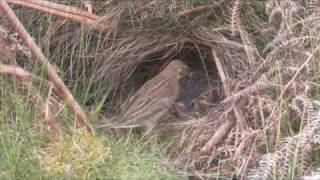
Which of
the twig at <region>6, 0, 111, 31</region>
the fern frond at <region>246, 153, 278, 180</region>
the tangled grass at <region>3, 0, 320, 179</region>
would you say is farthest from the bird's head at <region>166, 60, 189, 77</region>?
the fern frond at <region>246, 153, 278, 180</region>

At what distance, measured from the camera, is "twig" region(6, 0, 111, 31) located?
11.5 feet

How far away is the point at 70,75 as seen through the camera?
3.49 m

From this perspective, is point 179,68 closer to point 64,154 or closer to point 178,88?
point 178,88

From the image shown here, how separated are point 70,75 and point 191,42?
0.59 metres

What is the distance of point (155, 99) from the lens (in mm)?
3283

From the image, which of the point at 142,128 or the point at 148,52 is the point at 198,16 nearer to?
the point at 148,52

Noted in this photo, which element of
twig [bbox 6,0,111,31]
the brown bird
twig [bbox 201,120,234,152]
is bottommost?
twig [bbox 201,120,234,152]

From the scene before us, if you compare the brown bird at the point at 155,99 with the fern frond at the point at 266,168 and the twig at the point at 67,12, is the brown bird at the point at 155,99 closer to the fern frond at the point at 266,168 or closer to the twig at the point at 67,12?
the twig at the point at 67,12

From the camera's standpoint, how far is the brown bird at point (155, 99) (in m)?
3.20

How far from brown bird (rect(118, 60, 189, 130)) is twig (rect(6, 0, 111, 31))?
1.32 ft

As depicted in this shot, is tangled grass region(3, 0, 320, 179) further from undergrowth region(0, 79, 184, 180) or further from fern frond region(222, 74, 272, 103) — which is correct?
undergrowth region(0, 79, 184, 180)

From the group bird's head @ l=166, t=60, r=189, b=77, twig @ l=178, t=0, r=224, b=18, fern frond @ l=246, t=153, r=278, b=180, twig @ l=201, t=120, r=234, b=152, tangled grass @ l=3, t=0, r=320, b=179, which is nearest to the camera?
fern frond @ l=246, t=153, r=278, b=180

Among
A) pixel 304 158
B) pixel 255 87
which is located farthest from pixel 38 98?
pixel 304 158

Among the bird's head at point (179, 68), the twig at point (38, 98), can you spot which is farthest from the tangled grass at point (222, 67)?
the twig at point (38, 98)
